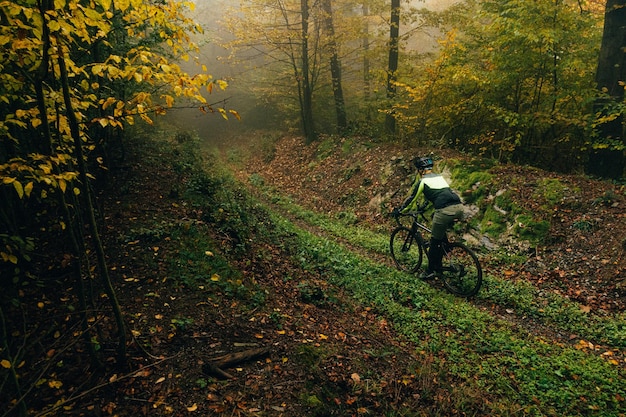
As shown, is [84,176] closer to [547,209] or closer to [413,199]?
[413,199]

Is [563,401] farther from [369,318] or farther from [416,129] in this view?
[416,129]

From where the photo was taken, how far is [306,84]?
18.5 m

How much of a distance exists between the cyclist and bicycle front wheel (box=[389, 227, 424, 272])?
0.63 metres

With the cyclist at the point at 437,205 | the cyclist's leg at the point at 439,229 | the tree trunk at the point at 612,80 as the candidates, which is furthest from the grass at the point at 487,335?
the tree trunk at the point at 612,80

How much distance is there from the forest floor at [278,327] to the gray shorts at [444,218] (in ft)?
5.65

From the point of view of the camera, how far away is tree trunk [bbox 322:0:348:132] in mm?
17109

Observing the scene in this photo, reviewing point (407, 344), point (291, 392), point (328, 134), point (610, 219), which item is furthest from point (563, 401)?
point (328, 134)

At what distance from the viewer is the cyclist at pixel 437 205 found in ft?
24.3

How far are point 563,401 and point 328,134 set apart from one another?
16641 millimetres

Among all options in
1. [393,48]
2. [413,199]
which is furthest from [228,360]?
[393,48]

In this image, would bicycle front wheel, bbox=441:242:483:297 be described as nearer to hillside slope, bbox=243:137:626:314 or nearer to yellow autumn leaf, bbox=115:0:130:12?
hillside slope, bbox=243:137:626:314

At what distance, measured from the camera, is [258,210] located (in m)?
10.8

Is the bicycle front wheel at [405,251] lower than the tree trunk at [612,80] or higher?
lower

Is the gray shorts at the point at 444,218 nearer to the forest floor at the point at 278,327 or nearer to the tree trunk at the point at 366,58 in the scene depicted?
the forest floor at the point at 278,327
